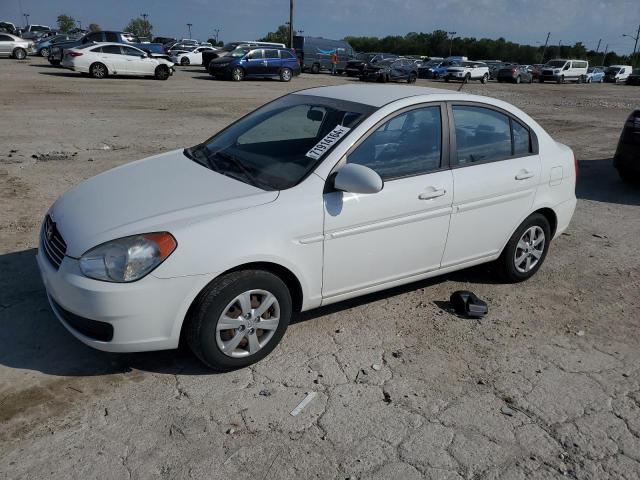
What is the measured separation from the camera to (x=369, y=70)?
110 feet

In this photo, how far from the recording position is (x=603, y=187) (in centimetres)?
862

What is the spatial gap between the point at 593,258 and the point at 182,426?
4.55 m

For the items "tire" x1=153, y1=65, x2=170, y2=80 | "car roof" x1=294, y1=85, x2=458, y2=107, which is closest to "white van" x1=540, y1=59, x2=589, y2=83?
"tire" x1=153, y1=65, x2=170, y2=80

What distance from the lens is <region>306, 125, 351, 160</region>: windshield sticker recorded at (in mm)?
3640

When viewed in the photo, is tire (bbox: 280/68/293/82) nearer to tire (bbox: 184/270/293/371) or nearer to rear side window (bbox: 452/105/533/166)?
rear side window (bbox: 452/105/533/166)

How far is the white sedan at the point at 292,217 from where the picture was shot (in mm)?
3055

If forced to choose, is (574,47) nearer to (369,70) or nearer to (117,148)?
(369,70)

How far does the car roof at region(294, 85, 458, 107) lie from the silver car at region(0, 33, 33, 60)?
33.9m

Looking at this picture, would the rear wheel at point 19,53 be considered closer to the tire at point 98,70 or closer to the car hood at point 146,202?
the tire at point 98,70

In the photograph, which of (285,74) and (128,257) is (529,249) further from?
(285,74)

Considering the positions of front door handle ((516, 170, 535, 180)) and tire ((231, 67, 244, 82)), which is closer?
front door handle ((516, 170, 535, 180))

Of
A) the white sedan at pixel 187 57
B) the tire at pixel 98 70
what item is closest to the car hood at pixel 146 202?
the tire at pixel 98 70

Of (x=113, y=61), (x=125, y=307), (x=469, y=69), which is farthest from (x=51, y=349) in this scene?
(x=469, y=69)

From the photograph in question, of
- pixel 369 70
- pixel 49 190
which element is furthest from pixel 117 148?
pixel 369 70
